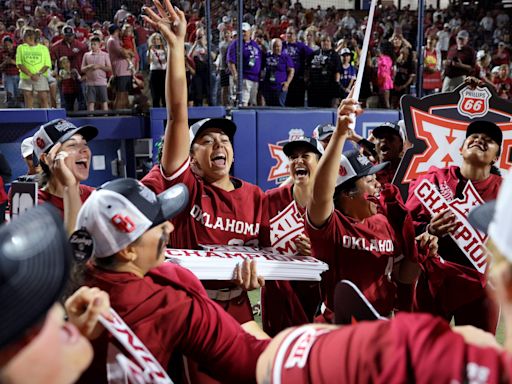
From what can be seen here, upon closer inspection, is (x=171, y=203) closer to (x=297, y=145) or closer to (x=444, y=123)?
(x=297, y=145)

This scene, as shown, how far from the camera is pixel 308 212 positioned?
10.3 ft

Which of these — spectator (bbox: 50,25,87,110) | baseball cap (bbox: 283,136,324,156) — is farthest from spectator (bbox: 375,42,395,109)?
baseball cap (bbox: 283,136,324,156)

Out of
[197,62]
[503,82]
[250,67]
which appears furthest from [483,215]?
[503,82]

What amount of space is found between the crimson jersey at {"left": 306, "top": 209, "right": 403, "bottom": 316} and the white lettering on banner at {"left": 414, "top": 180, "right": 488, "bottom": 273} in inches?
21.6

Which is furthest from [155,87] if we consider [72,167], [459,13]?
[459,13]

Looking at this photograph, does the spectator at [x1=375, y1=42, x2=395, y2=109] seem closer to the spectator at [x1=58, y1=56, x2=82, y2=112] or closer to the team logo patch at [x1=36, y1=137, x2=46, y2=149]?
the spectator at [x1=58, y1=56, x2=82, y2=112]

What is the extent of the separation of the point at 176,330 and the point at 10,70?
9052mm

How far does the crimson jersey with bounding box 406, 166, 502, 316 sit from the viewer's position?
13.3 ft

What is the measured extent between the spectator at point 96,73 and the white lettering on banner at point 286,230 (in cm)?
699

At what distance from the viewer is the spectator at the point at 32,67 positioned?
976 centimetres

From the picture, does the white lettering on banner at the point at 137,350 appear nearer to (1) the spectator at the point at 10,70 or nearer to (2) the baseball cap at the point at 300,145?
(2) the baseball cap at the point at 300,145

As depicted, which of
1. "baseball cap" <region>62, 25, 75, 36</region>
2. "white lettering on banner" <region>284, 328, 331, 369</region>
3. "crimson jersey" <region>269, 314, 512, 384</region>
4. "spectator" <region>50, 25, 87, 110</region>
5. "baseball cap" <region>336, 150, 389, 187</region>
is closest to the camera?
"crimson jersey" <region>269, 314, 512, 384</region>

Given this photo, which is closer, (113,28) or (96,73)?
(96,73)

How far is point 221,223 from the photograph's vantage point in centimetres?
344
